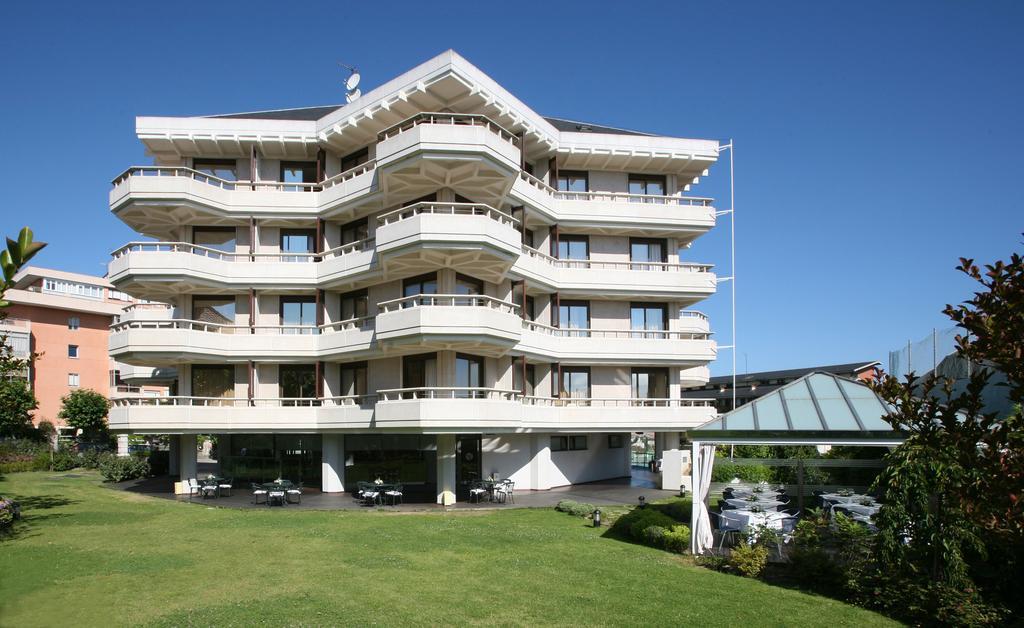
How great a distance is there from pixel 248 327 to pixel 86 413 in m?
35.3

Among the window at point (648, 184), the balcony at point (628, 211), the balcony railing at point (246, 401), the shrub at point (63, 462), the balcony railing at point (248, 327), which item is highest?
the window at point (648, 184)

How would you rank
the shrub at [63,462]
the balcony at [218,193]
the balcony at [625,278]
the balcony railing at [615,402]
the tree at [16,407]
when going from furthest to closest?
1. the shrub at [63,462]
2. the balcony at [625,278]
3. the balcony railing at [615,402]
4. the balcony at [218,193]
5. the tree at [16,407]

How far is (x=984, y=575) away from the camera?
12.2m

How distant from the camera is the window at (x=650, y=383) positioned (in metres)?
35.2

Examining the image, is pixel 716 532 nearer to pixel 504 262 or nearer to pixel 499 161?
pixel 504 262

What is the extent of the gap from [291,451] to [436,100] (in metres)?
18.7

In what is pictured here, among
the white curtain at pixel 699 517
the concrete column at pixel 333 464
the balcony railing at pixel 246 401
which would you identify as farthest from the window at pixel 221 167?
the white curtain at pixel 699 517

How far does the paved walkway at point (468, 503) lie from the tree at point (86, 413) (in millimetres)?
25148

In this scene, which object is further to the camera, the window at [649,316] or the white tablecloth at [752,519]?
the window at [649,316]

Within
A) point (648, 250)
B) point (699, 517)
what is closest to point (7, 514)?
point (699, 517)

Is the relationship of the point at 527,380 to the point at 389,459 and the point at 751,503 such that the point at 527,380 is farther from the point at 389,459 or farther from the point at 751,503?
the point at 751,503

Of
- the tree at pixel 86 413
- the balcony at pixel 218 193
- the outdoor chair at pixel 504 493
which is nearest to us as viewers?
the outdoor chair at pixel 504 493

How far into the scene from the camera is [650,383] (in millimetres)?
35531

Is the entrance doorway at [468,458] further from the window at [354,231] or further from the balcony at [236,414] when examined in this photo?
the window at [354,231]
